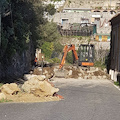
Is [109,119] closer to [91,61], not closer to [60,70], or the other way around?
[60,70]

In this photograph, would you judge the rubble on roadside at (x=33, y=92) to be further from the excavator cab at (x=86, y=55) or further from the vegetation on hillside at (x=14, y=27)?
the excavator cab at (x=86, y=55)

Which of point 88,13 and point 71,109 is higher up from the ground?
point 88,13

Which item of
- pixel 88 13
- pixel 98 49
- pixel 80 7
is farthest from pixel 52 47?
pixel 80 7

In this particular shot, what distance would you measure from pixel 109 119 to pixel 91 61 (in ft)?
79.4

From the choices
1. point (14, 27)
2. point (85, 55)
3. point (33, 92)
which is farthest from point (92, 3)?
point (33, 92)

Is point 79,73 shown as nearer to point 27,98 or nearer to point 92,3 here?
point 27,98

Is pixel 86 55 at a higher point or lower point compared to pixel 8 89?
higher

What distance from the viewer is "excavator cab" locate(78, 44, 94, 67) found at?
3369 cm

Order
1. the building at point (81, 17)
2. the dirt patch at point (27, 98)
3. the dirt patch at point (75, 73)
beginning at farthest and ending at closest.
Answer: the building at point (81, 17) < the dirt patch at point (75, 73) < the dirt patch at point (27, 98)

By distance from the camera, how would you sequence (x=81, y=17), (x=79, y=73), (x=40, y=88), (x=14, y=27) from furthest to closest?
(x=81, y=17) → (x=79, y=73) → (x=14, y=27) → (x=40, y=88)

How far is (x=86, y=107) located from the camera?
39.8ft

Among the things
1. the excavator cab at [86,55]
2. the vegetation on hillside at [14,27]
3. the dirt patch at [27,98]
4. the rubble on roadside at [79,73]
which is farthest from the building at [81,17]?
the dirt patch at [27,98]

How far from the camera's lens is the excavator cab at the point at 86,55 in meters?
33.7

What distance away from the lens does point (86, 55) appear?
34094mm
